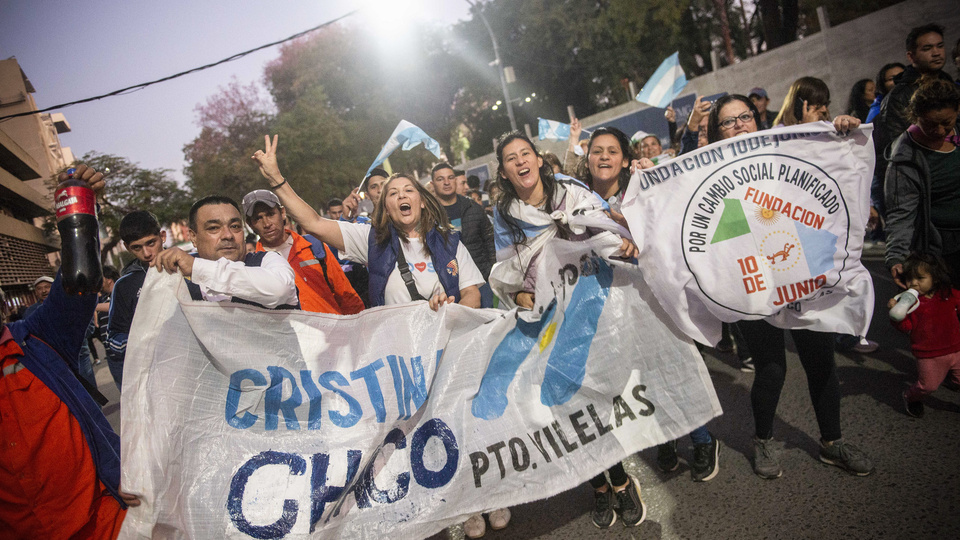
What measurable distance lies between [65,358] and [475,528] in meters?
2.17

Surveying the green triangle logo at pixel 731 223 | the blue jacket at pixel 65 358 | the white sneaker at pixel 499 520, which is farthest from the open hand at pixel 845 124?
the blue jacket at pixel 65 358

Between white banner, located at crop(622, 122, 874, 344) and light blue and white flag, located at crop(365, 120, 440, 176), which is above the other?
light blue and white flag, located at crop(365, 120, 440, 176)

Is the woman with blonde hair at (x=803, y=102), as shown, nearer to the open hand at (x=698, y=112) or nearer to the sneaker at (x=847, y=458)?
the open hand at (x=698, y=112)

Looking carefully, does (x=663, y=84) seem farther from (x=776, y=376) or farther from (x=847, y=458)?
(x=847, y=458)

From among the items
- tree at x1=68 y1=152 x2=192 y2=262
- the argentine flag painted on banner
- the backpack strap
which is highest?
tree at x1=68 y1=152 x2=192 y2=262

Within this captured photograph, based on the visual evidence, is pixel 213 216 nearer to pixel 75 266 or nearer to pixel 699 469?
pixel 75 266

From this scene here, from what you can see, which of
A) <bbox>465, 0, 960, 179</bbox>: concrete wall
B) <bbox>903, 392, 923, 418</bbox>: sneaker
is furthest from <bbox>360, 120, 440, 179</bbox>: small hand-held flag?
<bbox>465, 0, 960, 179</bbox>: concrete wall

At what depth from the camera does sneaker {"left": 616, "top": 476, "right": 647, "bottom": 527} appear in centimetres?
281

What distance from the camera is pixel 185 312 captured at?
8.06ft

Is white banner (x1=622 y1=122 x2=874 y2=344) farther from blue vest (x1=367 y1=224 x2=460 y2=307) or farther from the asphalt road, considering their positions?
blue vest (x1=367 y1=224 x2=460 y2=307)

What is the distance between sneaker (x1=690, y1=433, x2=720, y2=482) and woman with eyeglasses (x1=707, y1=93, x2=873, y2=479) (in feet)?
0.72

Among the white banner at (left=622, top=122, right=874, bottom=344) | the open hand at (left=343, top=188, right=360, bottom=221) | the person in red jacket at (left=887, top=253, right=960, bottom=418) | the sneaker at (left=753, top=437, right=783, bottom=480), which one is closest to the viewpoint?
the white banner at (left=622, top=122, right=874, bottom=344)

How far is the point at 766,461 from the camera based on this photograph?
2.98m

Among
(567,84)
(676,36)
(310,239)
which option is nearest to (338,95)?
(567,84)
